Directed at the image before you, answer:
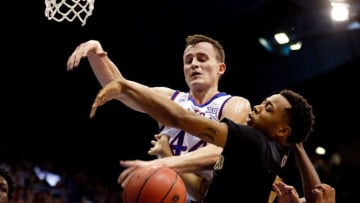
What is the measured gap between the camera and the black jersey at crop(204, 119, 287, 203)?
252 centimetres

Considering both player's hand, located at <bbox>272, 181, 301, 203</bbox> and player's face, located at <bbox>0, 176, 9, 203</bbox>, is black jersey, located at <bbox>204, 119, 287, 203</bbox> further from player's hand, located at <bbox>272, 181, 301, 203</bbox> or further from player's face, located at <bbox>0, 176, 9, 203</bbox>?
player's face, located at <bbox>0, 176, 9, 203</bbox>

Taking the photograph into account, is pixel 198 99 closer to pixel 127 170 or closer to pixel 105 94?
pixel 127 170

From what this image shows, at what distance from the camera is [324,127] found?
42.7 ft

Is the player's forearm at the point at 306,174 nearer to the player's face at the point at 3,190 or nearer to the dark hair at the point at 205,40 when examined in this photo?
the dark hair at the point at 205,40

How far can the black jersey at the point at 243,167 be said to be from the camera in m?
2.52

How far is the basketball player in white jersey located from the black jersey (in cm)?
60

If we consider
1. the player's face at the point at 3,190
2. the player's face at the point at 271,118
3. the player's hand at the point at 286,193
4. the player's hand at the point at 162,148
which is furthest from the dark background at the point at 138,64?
the player's face at the point at 271,118

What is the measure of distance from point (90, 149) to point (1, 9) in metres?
3.54

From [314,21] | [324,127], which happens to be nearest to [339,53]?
[314,21]

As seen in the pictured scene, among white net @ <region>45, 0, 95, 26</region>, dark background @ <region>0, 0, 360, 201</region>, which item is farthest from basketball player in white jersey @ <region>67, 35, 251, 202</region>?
dark background @ <region>0, 0, 360, 201</region>

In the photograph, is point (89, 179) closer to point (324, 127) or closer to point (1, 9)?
point (1, 9)

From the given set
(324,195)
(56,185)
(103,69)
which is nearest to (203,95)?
(103,69)

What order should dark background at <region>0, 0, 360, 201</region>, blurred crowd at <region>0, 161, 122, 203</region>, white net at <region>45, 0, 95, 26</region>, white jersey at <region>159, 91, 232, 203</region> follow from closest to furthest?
white jersey at <region>159, 91, 232, 203</region>, white net at <region>45, 0, 95, 26</region>, blurred crowd at <region>0, 161, 122, 203</region>, dark background at <region>0, 0, 360, 201</region>

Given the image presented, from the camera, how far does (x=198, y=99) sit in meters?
3.93
